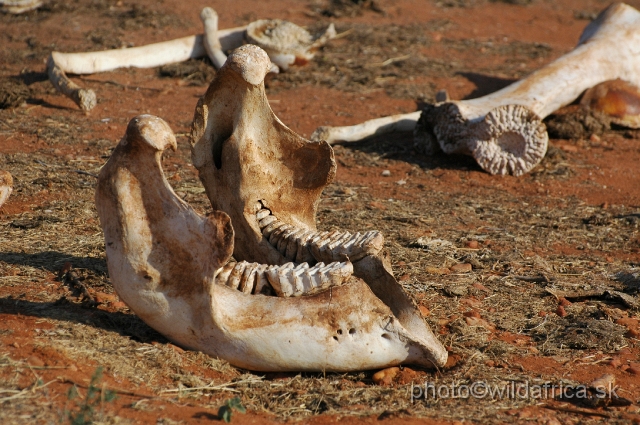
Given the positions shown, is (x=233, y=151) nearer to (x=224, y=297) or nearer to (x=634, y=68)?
(x=224, y=297)

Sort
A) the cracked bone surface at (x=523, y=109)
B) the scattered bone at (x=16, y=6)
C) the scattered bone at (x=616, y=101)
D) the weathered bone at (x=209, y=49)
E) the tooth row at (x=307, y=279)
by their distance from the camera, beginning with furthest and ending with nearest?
the scattered bone at (x=16, y=6), the weathered bone at (x=209, y=49), the scattered bone at (x=616, y=101), the cracked bone surface at (x=523, y=109), the tooth row at (x=307, y=279)

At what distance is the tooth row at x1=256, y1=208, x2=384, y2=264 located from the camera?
3.51 meters

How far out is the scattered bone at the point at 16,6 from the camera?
420 inches

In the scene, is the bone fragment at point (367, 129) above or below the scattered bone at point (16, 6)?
below

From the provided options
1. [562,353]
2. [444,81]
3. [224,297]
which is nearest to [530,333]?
[562,353]

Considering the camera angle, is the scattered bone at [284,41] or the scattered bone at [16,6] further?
the scattered bone at [16,6]

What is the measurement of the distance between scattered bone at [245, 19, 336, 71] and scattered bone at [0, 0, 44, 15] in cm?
375

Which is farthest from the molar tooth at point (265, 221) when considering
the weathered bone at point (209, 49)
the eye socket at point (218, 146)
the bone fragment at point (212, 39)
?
the bone fragment at point (212, 39)

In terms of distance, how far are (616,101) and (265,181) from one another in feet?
18.4

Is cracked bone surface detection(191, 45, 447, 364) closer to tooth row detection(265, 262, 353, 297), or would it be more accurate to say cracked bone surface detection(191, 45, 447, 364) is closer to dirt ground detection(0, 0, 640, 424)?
tooth row detection(265, 262, 353, 297)

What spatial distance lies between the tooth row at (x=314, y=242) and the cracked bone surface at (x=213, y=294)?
20cm

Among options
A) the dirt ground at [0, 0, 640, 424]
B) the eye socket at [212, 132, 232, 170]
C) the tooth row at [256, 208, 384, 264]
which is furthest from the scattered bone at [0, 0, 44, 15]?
the tooth row at [256, 208, 384, 264]

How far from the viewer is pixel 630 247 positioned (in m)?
5.49

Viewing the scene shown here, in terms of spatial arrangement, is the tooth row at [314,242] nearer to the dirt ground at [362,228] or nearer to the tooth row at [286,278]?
the tooth row at [286,278]
